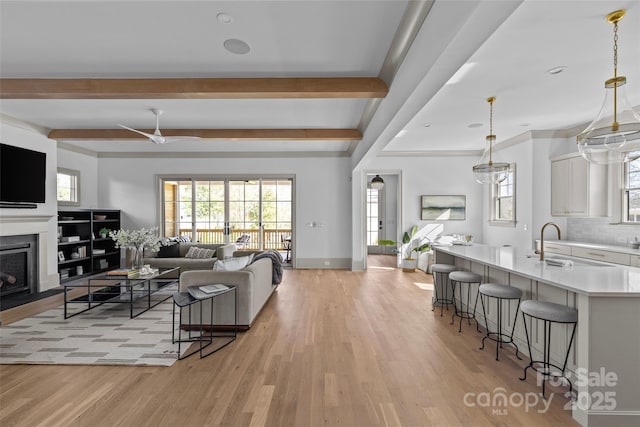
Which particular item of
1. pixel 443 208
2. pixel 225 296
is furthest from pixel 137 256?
pixel 443 208

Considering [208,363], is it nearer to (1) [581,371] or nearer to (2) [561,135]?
(1) [581,371]

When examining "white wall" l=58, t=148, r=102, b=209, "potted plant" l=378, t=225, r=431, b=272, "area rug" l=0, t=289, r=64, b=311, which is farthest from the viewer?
"potted plant" l=378, t=225, r=431, b=272

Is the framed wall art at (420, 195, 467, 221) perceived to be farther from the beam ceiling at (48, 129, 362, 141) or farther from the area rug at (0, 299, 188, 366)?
the area rug at (0, 299, 188, 366)

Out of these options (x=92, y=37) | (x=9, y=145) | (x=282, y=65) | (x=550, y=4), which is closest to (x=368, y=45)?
(x=282, y=65)

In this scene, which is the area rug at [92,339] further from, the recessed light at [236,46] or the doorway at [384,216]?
the doorway at [384,216]

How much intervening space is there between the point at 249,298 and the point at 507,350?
272 centimetres

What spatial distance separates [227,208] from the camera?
304 inches

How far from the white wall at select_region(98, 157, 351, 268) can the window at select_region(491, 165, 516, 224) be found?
3.22m

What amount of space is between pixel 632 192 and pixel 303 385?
5296 mm

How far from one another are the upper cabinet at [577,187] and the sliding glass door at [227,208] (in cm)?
534

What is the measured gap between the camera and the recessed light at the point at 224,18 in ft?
7.87

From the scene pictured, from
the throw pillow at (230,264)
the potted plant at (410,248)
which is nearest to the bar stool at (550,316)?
the throw pillow at (230,264)

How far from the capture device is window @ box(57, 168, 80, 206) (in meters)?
6.58

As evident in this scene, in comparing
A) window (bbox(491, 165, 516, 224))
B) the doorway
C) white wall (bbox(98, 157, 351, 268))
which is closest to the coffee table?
white wall (bbox(98, 157, 351, 268))
